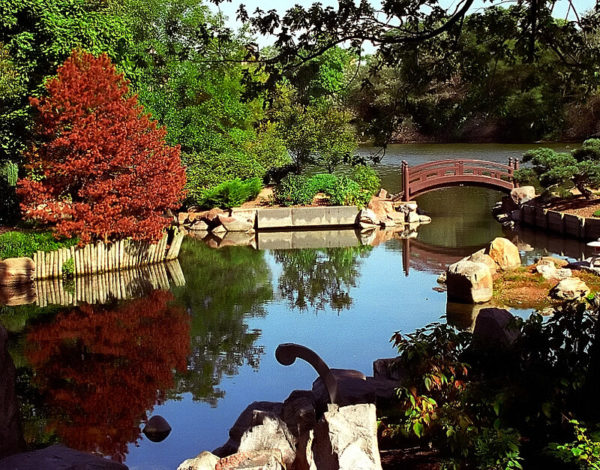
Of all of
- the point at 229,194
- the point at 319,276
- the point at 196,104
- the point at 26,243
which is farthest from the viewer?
the point at 196,104

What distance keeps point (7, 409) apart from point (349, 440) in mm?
3316

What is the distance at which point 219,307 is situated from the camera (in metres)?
15.2

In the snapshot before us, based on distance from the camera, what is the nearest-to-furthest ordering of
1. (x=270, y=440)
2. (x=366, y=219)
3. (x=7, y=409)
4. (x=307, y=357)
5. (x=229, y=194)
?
(x=270, y=440), (x=307, y=357), (x=7, y=409), (x=366, y=219), (x=229, y=194)

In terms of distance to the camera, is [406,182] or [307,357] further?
[406,182]

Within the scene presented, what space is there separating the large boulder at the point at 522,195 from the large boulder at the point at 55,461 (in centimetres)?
2436

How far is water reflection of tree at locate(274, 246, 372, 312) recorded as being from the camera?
51.8 feet

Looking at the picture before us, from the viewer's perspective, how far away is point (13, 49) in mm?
22578

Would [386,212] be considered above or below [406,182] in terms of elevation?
below

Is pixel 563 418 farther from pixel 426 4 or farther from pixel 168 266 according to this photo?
pixel 168 266

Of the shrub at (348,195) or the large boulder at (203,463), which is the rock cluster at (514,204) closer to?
the shrub at (348,195)

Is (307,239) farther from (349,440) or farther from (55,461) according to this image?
(349,440)

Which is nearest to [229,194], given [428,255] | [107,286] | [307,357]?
[428,255]

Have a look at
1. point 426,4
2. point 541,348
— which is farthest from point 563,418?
point 426,4

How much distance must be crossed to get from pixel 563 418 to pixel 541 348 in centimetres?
77
